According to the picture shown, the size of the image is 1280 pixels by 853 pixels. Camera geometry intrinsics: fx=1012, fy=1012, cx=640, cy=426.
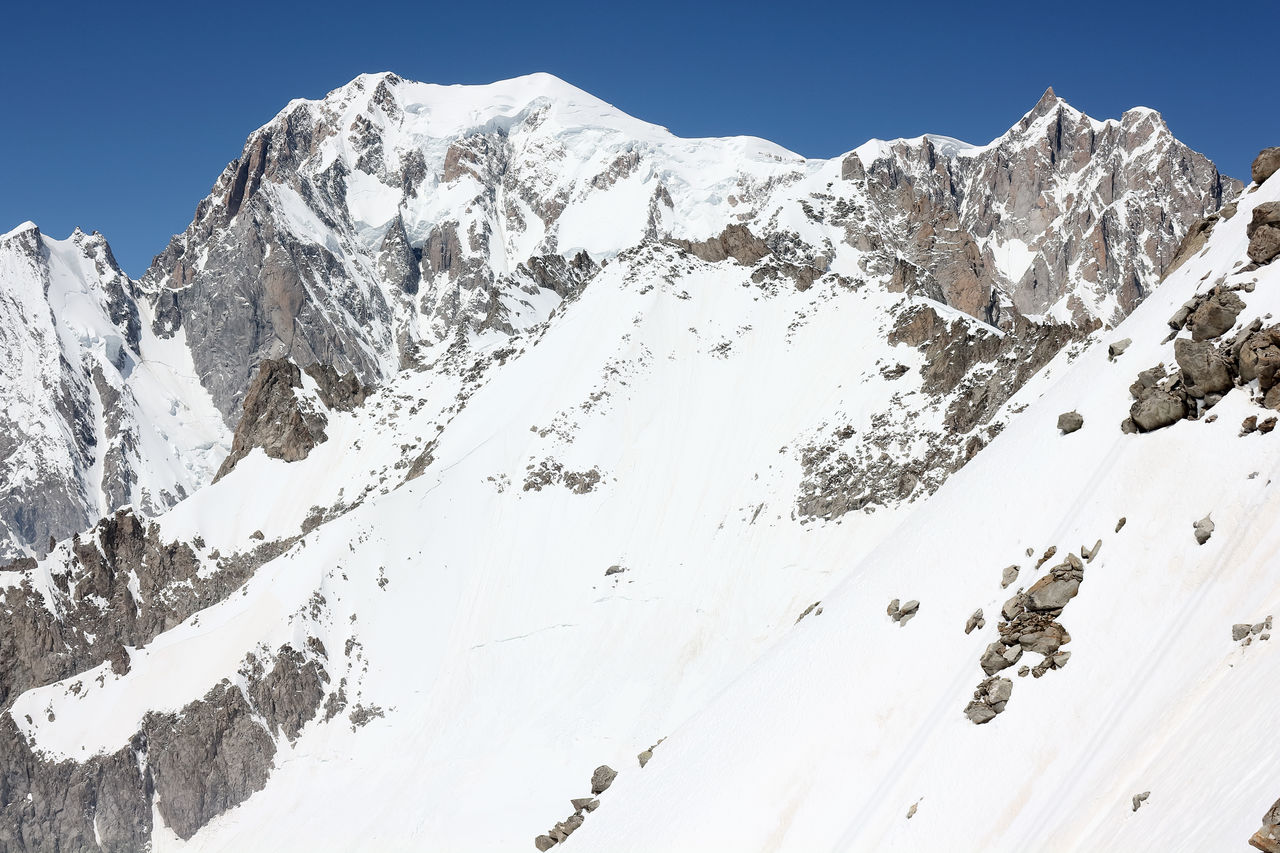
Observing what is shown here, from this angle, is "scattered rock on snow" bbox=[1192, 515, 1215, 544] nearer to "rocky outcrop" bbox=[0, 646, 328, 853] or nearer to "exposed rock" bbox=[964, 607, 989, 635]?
"exposed rock" bbox=[964, 607, 989, 635]

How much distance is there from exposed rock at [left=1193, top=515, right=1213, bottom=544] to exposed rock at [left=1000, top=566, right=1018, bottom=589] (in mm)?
5016

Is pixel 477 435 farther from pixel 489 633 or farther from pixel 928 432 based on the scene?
pixel 928 432

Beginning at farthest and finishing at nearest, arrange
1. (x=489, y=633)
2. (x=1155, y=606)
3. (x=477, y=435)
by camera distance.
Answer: (x=477, y=435), (x=489, y=633), (x=1155, y=606)

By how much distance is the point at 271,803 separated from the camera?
70125mm

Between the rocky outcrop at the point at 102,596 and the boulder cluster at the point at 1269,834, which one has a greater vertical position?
the boulder cluster at the point at 1269,834

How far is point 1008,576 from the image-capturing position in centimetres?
2730

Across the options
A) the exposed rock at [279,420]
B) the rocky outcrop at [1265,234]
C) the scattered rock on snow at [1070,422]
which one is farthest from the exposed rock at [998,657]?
the exposed rock at [279,420]

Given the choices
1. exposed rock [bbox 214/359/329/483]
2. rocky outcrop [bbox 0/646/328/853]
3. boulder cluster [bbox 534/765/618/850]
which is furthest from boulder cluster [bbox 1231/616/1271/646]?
exposed rock [bbox 214/359/329/483]

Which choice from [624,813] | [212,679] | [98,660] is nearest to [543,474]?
[212,679]

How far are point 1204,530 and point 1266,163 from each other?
15898 millimetres

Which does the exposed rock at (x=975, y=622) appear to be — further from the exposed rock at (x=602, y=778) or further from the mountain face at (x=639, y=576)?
the exposed rock at (x=602, y=778)

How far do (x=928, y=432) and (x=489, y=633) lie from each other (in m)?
34.9

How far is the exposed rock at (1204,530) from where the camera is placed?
2292cm

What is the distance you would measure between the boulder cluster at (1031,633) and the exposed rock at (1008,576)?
1078 mm
